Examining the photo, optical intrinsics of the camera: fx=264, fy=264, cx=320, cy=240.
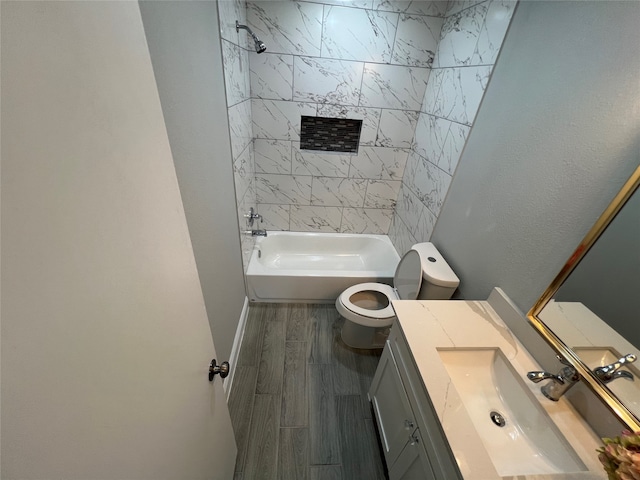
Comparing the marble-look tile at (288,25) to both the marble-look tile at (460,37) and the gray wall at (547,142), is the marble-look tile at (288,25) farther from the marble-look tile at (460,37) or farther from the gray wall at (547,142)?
the gray wall at (547,142)

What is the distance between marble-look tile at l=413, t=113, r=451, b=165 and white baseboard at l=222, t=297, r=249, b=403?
1.80 metres

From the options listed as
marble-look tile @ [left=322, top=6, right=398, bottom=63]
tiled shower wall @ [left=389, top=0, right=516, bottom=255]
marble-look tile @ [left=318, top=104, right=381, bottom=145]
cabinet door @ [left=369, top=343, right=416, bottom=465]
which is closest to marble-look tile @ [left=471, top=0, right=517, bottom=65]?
tiled shower wall @ [left=389, top=0, right=516, bottom=255]

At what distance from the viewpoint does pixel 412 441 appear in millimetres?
961

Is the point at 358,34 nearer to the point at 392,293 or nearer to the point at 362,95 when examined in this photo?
the point at 362,95

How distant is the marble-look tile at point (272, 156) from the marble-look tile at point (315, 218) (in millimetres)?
402

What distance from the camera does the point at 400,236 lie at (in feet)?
8.00

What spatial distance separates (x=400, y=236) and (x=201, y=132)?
1.87 metres

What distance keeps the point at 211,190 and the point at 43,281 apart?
1014 millimetres

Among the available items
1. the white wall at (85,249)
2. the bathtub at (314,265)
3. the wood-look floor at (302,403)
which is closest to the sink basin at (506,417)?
the wood-look floor at (302,403)

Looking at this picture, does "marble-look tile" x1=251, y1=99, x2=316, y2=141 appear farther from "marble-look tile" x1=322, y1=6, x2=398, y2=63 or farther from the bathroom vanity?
the bathroom vanity

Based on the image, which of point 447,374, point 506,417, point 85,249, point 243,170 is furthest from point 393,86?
point 85,249

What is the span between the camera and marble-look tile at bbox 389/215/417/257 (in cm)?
223

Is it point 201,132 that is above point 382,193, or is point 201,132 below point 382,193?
above

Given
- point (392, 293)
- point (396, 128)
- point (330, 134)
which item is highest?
point (396, 128)
